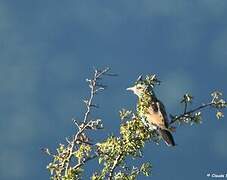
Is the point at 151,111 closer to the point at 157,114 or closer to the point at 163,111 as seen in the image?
the point at 157,114

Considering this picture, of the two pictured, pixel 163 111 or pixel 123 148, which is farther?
pixel 163 111

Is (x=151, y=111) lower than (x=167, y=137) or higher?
higher

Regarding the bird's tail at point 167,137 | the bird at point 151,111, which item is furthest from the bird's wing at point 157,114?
the bird's tail at point 167,137

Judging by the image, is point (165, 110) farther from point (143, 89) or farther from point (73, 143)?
point (73, 143)

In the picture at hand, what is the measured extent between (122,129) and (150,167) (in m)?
1.04

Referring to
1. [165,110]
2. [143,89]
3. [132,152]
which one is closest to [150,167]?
[132,152]

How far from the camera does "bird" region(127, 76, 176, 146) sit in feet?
32.7

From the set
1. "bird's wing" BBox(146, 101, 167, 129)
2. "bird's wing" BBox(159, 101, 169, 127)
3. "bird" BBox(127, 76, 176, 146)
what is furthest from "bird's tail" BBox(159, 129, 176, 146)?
"bird's wing" BBox(159, 101, 169, 127)

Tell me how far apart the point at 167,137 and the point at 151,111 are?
0.96m

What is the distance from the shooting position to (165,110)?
13445mm

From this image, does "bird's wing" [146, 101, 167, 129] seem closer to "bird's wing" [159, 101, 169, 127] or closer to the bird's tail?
"bird's wing" [159, 101, 169, 127]

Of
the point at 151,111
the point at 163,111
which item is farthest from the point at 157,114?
the point at 163,111

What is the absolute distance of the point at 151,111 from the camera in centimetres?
1198

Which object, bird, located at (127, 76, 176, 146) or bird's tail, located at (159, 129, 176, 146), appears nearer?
bird, located at (127, 76, 176, 146)
